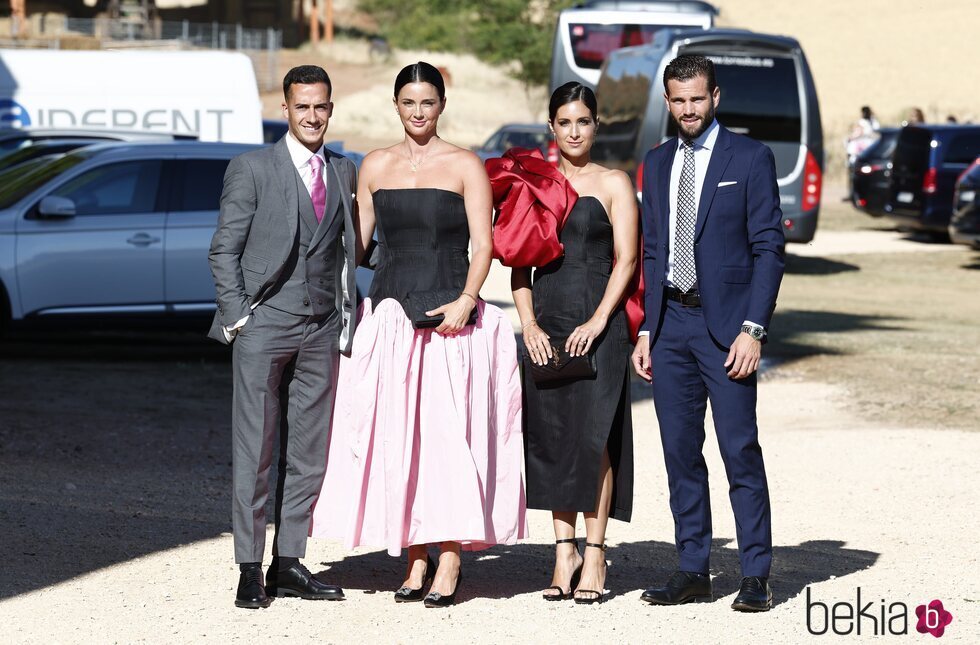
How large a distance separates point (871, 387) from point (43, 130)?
10.2 meters

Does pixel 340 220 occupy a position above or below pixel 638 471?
above

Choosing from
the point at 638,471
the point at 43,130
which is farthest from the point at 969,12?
the point at 638,471

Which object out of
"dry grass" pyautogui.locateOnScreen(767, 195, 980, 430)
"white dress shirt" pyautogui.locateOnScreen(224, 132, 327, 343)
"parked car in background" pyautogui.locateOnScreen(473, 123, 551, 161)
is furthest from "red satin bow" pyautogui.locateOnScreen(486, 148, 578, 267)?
"parked car in background" pyautogui.locateOnScreen(473, 123, 551, 161)

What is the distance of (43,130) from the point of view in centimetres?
1769

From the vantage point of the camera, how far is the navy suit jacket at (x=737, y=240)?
573 centimetres

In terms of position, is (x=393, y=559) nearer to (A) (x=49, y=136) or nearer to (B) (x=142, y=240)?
(B) (x=142, y=240)

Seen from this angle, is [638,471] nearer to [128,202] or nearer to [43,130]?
[128,202]

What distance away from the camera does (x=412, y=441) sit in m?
5.87

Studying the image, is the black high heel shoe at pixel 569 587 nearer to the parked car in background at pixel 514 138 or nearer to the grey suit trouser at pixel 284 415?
the grey suit trouser at pixel 284 415

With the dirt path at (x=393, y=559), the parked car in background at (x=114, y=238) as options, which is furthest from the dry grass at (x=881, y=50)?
the dirt path at (x=393, y=559)

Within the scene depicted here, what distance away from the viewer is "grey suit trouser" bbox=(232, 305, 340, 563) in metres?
5.79

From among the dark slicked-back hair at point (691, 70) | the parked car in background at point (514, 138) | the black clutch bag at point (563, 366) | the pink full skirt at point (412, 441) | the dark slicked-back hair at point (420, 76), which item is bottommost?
the parked car in background at point (514, 138)

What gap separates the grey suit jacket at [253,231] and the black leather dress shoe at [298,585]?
93 cm

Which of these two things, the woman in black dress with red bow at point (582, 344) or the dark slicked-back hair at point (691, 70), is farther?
the woman in black dress with red bow at point (582, 344)
